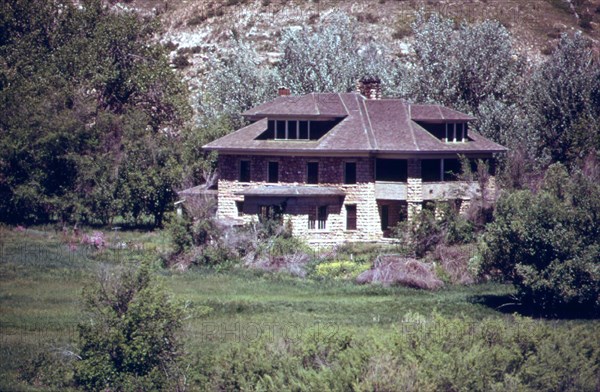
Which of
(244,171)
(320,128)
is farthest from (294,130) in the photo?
(244,171)

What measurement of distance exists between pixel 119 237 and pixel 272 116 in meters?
9.52

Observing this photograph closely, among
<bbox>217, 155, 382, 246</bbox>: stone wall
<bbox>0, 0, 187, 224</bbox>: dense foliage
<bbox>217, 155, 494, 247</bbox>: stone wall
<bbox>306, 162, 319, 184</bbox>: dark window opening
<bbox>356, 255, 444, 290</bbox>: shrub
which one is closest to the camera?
<bbox>356, 255, 444, 290</bbox>: shrub

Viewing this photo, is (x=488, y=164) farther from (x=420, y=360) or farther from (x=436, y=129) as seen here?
(x=420, y=360)

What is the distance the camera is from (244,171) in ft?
172

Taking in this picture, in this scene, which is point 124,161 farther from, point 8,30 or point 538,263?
point 538,263

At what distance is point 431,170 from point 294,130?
6.99 metres

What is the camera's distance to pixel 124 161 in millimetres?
55312

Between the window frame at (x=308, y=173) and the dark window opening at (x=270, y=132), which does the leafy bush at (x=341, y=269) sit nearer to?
the window frame at (x=308, y=173)

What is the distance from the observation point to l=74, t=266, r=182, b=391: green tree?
23500 millimetres

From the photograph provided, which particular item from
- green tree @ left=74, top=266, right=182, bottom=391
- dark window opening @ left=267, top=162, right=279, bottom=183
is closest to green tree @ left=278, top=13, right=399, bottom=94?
dark window opening @ left=267, top=162, right=279, bottom=183

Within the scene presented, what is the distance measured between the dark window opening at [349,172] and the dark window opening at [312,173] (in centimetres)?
142

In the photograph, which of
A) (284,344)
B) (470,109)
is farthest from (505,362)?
(470,109)

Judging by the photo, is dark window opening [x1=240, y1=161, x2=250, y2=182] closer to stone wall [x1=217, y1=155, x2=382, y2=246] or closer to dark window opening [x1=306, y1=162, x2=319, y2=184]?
stone wall [x1=217, y1=155, x2=382, y2=246]

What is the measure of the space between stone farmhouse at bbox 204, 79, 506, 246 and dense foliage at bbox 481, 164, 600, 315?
12.5m
